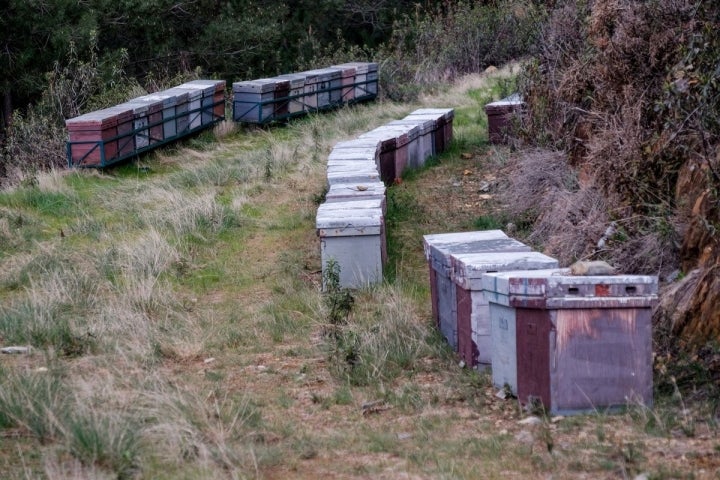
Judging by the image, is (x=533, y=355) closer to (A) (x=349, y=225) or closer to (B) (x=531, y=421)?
(B) (x=531, y=421)

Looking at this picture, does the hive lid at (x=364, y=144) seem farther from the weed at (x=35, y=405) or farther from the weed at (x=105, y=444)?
the weed at (x=105, y=444)

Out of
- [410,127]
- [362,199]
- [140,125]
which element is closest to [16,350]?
[362,199]

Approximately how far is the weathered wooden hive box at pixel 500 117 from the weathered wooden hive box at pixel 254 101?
5.31 meters

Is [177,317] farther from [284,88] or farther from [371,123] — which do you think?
[284,88]

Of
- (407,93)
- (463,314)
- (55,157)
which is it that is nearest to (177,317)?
(463,314)

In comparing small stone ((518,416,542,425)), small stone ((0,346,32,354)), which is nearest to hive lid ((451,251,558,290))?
small stone ((518,416,542,425))

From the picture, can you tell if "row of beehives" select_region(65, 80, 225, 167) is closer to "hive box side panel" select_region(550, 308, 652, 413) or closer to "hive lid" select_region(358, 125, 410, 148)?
"hive lid" select_region(358, 125, 410, 148)

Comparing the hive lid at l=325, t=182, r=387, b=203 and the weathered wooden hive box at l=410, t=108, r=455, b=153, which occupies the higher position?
the hive lid at l=325, t=182, r=387, b=203

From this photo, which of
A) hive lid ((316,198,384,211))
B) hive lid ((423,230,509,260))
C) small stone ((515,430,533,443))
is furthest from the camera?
hive lid ((316,198,384,211))

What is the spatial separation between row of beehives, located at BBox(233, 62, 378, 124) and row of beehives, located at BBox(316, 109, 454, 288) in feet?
17.4

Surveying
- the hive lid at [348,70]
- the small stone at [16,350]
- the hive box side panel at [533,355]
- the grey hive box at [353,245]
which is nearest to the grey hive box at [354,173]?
the grey hive box at [353,245]

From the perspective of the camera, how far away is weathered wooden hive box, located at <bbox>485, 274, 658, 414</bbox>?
18.7ft

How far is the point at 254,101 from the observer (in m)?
18.6

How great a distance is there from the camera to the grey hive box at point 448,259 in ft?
23.5
